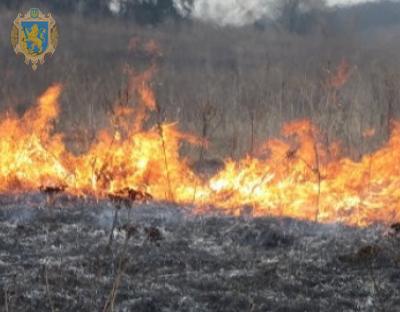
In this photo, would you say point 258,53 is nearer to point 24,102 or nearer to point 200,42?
point 200,42

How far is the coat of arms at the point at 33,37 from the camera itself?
19.0m

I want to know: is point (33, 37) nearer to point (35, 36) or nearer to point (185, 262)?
point (35, 36)

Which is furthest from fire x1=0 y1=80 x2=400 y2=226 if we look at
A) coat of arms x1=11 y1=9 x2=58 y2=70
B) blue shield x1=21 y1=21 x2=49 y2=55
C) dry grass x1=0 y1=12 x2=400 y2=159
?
blue shield x1=21 y1=21 x2=49 y2=55

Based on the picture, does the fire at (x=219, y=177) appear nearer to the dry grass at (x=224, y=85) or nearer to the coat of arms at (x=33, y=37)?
the dry grass at (x=224, y=85)

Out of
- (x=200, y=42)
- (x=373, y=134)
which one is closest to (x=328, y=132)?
(x=373, y=134)

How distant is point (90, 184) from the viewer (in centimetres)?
1064

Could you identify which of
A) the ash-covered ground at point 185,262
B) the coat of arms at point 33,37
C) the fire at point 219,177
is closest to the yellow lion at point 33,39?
the coat of arms at point 33,37

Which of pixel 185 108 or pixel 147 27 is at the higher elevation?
pixel 147 27

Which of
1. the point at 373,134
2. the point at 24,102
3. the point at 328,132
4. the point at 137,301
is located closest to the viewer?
the point at 137,301

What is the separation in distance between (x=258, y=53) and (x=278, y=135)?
8.02m

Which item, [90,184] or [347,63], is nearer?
[90,184]

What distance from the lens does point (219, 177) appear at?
11.0 m

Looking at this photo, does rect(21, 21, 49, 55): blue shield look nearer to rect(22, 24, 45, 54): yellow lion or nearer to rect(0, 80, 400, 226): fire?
rect(22, 24, 45, 54): yellow lion

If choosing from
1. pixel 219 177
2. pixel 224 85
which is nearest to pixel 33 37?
pixel 224 85
